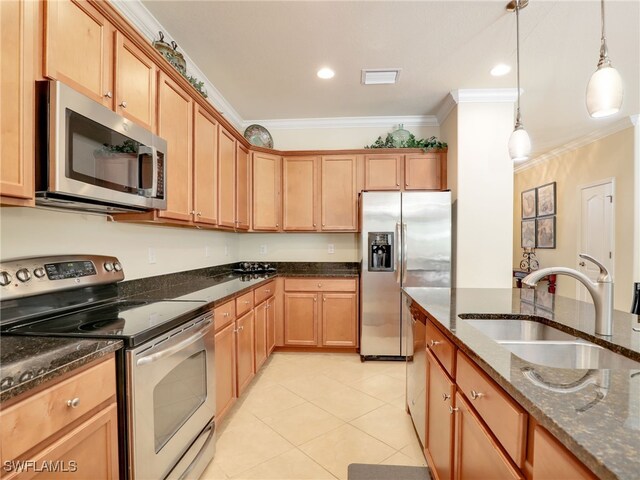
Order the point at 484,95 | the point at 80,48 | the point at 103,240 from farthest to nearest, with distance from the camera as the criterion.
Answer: the point at 484,95
the point at 103,240
the point at 80,48

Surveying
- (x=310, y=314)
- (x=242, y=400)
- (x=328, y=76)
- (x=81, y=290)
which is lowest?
(x=242, y=400)

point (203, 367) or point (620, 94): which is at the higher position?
point (620, 94)

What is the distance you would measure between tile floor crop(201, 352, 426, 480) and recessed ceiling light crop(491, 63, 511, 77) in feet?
9.61

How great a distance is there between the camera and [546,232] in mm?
5727

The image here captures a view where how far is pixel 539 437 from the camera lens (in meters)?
0.73

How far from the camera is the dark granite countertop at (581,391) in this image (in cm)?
55

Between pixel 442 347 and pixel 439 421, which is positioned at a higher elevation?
pixel 442 347

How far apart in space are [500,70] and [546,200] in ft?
12.8

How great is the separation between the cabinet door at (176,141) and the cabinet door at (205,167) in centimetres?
9

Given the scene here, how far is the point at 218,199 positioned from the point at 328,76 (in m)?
1.51

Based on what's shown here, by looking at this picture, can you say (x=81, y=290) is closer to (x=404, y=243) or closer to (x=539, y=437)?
(x=539, y=437)

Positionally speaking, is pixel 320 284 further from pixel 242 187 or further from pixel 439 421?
pixel 439 421

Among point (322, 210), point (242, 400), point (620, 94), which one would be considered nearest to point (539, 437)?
point (620, 94)

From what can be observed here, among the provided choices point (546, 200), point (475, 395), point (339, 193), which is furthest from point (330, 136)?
point (546, 200)
